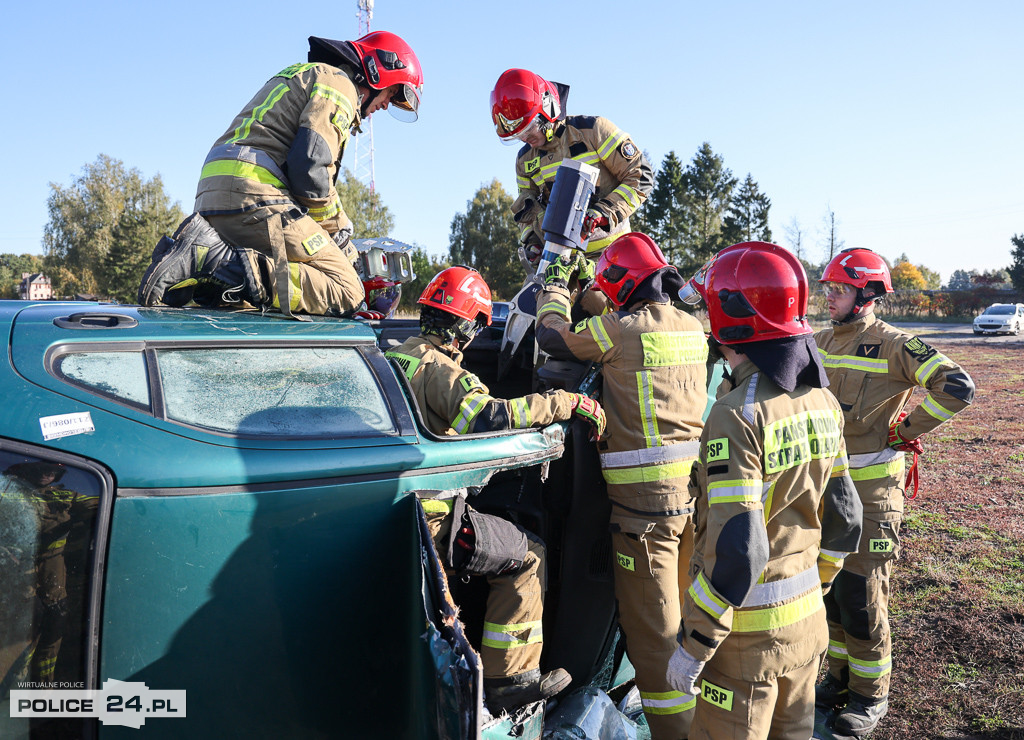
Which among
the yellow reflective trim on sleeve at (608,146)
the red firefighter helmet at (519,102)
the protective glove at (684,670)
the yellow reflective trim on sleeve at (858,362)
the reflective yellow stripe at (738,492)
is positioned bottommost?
the protective glove at (684,670)

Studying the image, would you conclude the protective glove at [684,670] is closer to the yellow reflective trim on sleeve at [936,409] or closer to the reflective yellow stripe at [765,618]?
the reflective yellow stripe at [765,618]

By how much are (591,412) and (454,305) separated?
806 mm

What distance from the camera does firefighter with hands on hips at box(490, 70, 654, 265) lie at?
15.3ft

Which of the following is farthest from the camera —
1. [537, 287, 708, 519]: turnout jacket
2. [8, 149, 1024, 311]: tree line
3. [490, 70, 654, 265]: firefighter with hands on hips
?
[8, 149, 1024, 311]: tree line

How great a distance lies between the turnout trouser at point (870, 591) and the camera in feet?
11.6

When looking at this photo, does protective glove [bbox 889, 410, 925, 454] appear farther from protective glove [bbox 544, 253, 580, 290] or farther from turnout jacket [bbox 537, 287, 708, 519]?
protective glove [bbox 544, 253, 580, 290]

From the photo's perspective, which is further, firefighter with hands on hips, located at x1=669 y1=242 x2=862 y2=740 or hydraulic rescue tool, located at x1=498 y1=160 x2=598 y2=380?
hydraulic rescue tool, located at x1=498 y1=160 x2=598 y2=380

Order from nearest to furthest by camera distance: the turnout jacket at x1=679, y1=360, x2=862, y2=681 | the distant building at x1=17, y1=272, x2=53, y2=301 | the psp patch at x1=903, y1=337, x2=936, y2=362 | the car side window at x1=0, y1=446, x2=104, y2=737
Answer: the car side window at x1=0, y1=446, x2=104, y2=737 < the turnout jacket at x1=679, y1=360, x2=862, y2=681 < the psp patch at x1=903, y1=337, x2=936, y2=362 < the distant building at x1=17, y1=272, x2=53, y2=301

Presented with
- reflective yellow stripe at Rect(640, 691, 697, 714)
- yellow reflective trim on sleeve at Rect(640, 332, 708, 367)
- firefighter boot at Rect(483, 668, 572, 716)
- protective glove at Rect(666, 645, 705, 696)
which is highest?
yellow reflective trim on sleeve at Rect(640, 332, 708, 367)

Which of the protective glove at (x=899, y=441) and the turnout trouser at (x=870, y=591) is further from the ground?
the protective glove at (x=899, y=441)

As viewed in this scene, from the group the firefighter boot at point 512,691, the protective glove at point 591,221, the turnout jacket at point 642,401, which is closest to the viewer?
the firefighter boot at point 512,691

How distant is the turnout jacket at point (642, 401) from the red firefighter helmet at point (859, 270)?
1.13 meters

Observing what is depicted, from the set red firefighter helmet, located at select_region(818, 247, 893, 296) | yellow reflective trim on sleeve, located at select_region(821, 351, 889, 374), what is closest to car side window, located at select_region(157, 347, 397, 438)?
yellow reflective trim on sleeve, located at select_region(821, 351, 889, 374)

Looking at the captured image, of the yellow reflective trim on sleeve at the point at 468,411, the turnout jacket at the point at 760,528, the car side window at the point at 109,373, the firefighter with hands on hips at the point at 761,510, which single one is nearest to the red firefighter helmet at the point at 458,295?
the yellow reflective trim on sleeve at the point at 468,411
